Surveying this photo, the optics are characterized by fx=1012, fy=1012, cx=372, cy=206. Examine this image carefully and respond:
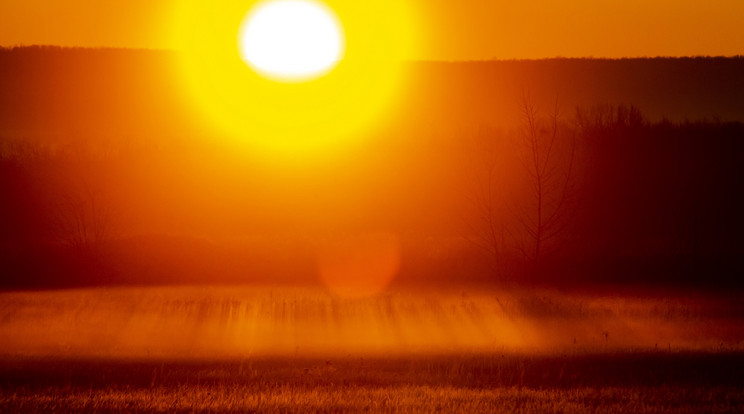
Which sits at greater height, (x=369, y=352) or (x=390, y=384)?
(x=390, y=384)

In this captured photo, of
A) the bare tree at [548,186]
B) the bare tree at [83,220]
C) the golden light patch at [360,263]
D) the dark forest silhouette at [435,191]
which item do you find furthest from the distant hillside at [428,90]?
the golden light patch at [360,263]

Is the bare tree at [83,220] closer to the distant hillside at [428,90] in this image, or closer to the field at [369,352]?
the field at [369,352]

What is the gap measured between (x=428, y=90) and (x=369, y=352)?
5430cm

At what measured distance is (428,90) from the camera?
70938 mm

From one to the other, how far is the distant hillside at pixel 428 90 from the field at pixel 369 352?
32.5 meters

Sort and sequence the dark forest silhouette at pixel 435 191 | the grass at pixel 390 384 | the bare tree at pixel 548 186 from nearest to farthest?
the grass at pixel 390 384 → the dark forest silhouette at pixel 435 191 → the bare tree at pixel 548 186

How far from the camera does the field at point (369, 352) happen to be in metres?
12.8

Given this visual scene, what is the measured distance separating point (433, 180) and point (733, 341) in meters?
27.9

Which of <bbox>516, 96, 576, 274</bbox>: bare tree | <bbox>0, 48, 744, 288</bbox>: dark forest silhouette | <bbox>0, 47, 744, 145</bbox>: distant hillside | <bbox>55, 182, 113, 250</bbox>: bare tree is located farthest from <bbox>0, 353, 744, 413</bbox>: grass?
<bbox>0, 47, 744, 145</bbox>: distant hillside

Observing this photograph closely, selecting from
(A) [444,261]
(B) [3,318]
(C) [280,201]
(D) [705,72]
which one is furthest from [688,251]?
(D) [705,72]

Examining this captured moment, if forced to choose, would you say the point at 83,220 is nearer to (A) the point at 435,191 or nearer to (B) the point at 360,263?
(B) the point at 360,263

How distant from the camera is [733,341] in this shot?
18.7 metres

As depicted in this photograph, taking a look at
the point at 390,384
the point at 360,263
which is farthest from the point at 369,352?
the point at 360,263

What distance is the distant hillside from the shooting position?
60219 millimetres
